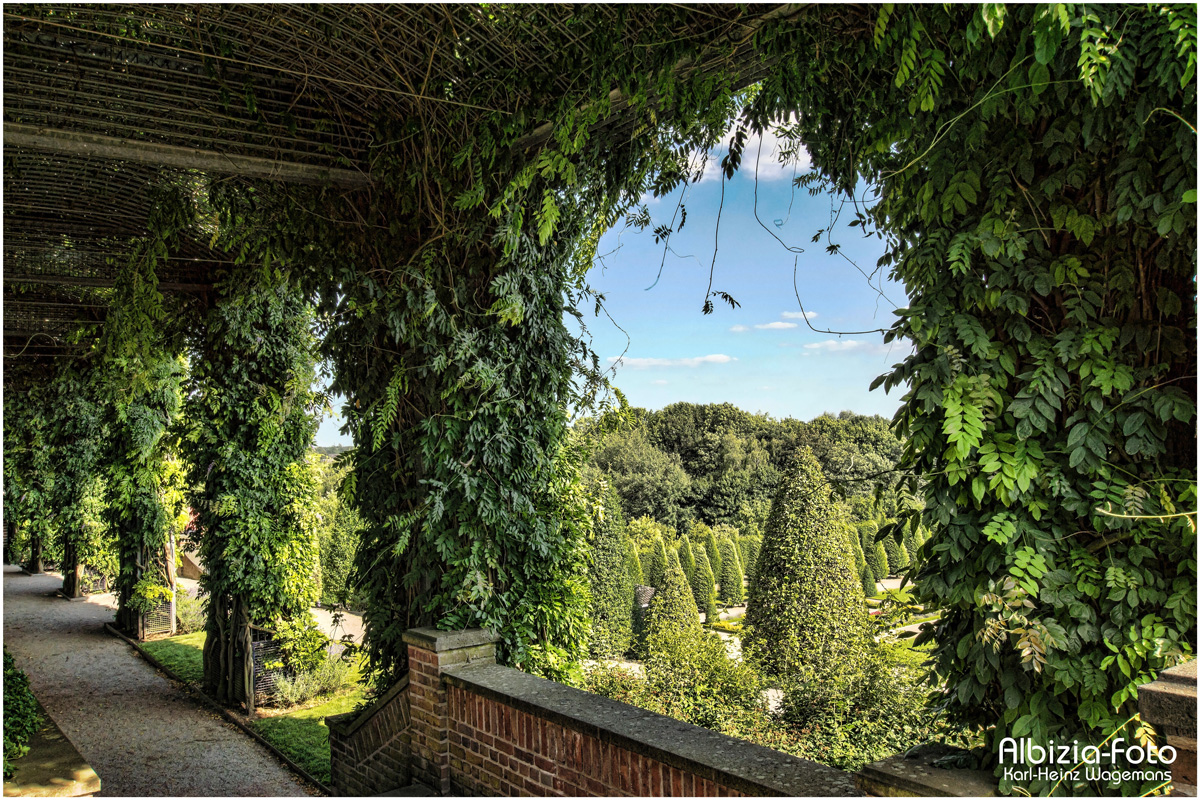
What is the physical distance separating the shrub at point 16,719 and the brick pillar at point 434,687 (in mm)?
1767

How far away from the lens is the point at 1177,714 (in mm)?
1477

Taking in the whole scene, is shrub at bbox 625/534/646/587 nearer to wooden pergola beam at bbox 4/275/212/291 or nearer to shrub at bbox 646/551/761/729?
shrub at bbox 646/551/761/729

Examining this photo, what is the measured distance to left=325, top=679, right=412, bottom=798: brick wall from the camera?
3.98 meters

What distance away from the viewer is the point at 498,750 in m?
3.38

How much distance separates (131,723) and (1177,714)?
343 inches

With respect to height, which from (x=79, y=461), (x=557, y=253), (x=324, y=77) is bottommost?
(x=79, y=461)

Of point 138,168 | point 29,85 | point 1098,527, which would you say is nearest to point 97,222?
point 138,168

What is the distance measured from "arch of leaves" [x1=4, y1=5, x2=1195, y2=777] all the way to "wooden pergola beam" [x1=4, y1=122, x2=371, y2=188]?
15mm

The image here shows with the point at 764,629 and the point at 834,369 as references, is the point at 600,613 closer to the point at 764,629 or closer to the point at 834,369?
the point at 764,629

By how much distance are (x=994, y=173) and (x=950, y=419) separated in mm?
649

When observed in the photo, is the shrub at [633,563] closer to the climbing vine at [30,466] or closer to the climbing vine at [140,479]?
the climbing vine at [140,479]

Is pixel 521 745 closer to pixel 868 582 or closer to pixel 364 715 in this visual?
pixel 364 715

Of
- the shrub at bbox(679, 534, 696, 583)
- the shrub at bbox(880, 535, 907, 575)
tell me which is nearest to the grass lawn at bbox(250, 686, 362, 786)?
the shrub at bbox(679, 534, 696, 583)

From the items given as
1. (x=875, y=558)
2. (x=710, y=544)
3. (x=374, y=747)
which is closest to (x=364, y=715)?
(x=374, y=747)
